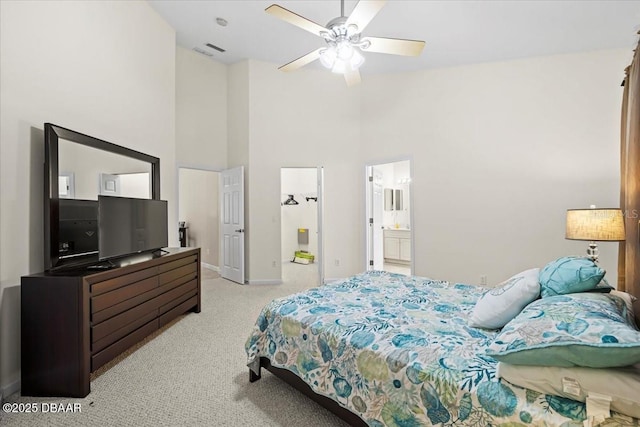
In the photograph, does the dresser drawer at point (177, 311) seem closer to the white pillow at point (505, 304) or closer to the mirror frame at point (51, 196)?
the mirror frame at point (51, 196)

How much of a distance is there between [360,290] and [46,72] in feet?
9.95

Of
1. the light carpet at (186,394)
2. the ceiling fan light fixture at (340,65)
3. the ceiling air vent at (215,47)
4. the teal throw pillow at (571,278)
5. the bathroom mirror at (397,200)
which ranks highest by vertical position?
the ceiling air vent at (215,47)

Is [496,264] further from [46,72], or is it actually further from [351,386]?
[46,72]

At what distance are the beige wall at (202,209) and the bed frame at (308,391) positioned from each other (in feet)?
14.5

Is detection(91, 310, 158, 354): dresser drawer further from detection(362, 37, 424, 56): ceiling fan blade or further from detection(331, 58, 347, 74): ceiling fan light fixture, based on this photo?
detection(362, 37, 424, 56): ceiling fan blade

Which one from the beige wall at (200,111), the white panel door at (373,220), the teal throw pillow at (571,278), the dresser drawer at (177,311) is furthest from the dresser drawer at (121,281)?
the white panel door at (373,220)

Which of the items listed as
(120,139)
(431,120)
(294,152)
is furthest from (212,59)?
(431,120)

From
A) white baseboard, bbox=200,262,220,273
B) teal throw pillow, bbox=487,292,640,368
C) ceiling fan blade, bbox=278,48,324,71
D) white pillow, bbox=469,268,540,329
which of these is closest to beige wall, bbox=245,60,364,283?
white baseboard, bbox=200,262,220,273

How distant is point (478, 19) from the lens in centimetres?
339

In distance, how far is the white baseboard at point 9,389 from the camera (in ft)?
6.53

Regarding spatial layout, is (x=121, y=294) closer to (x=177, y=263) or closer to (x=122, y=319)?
(x=122, y=319)

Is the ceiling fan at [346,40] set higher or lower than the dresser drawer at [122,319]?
higher

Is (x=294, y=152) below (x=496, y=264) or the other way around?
the other way around

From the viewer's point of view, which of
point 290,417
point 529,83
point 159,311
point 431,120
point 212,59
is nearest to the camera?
point 290,417
